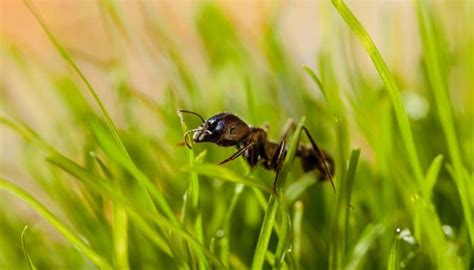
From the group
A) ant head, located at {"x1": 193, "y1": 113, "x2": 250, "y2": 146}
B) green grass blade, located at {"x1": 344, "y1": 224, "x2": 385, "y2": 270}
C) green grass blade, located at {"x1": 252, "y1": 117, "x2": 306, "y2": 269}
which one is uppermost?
ant head, located at {"x1": 193, "y1": 113, "x2": 250, "y2": 146}

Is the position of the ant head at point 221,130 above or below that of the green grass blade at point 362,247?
above

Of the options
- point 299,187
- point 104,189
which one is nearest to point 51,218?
point 104,189

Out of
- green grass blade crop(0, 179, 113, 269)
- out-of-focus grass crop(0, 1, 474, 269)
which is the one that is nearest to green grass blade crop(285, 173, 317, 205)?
out-of-focus grass crop(0, 1, 474, 269)

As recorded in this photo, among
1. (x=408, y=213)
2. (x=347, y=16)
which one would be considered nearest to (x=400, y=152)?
(x=408, y=213)

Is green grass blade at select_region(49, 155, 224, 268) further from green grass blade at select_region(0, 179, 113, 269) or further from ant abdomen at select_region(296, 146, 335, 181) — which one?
ant abdomen at select_region(296, 146, 335, 181)

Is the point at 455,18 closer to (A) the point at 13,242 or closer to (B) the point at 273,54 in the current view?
(B) the point at 273,54

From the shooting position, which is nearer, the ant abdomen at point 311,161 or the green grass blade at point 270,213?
the green grass blade at point 270,213

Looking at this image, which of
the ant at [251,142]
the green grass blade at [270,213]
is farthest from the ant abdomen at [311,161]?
the green grass blade at [270,213]

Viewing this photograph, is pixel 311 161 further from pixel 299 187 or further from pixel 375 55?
pixel 375 55

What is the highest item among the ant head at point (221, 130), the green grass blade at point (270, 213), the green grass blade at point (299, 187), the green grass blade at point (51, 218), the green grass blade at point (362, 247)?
the green grass blade at point (51, 218)

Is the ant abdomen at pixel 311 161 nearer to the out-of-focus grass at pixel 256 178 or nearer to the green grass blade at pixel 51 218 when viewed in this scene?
the out-of-focus grass at pixel 256 178
